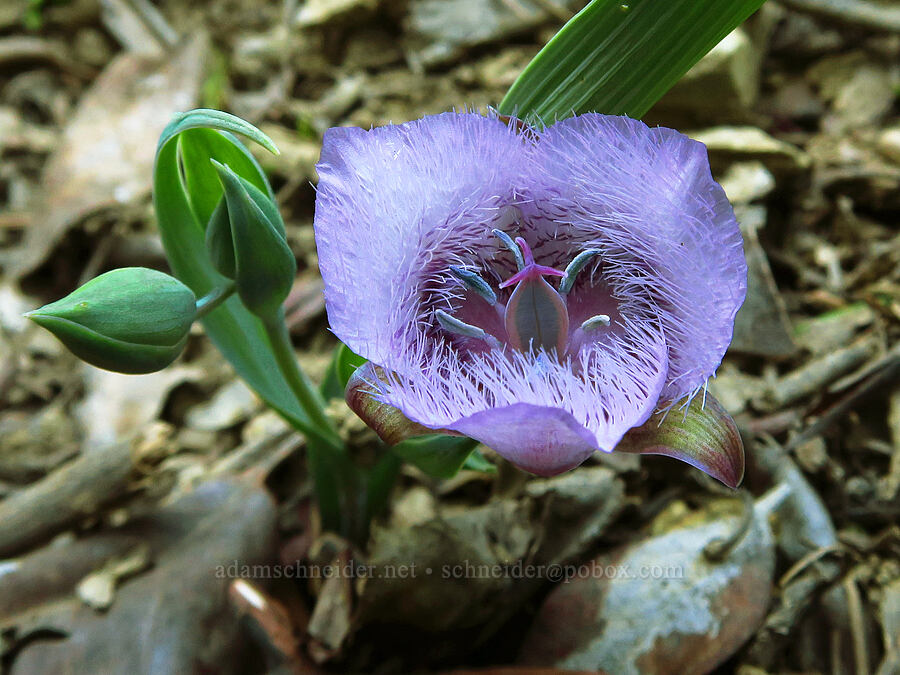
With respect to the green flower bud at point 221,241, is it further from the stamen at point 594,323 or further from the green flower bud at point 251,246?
the stamen at point 594,323

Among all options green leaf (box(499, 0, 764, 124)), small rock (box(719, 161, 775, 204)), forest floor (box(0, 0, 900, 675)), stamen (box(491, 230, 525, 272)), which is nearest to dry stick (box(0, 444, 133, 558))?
→ forest floor (box(0, 0, 900, 675))

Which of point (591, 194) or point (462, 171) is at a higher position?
point (462, 171)

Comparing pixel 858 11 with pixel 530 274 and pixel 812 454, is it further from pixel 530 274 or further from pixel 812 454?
pixel 530 274

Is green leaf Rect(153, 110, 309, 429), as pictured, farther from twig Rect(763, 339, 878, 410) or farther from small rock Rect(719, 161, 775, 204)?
small rock Rect(719, 161, 775, 204)

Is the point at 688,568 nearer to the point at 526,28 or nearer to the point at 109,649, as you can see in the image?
the point at 109,649

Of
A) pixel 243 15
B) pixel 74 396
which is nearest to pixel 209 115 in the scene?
pixel 74 396

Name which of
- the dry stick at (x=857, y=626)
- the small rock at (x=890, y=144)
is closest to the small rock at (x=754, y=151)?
the small rock at (x=890, y=144)
